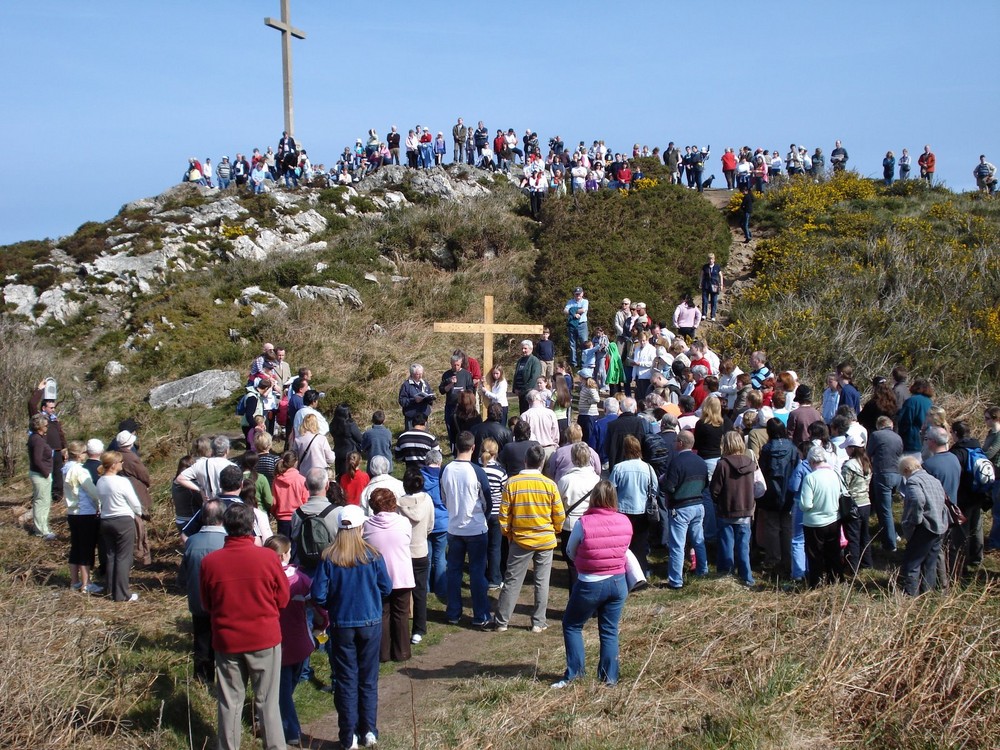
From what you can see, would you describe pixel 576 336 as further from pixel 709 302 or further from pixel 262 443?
pixel 262 443

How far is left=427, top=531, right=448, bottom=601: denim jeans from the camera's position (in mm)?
8859

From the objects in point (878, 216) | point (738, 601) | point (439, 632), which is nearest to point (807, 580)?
point (738, 601)

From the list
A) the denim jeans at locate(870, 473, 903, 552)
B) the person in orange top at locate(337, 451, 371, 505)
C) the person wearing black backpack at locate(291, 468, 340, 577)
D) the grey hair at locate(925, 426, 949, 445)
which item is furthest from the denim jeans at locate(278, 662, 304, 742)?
the denim jeans at locate(870, 473, 903, 552)

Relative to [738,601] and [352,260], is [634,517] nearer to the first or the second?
[738,601]

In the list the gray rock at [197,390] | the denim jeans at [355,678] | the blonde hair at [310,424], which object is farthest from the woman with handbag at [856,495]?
the gray rock at [197,390]

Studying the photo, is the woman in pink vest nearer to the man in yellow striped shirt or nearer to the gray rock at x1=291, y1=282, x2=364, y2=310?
the man in yellow striped shirt

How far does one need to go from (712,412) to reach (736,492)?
107 cm

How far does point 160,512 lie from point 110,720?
22.6 feet

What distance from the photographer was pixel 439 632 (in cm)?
823

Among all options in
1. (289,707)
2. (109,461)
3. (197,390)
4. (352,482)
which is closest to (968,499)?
(352,482)

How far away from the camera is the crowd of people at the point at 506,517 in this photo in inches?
233

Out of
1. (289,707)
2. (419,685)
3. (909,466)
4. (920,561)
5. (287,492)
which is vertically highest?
(909,466)

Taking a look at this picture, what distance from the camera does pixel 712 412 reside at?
31.0 feet

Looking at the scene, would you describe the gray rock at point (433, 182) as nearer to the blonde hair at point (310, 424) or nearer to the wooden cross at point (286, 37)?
the wooden cross at point (286, 37)
